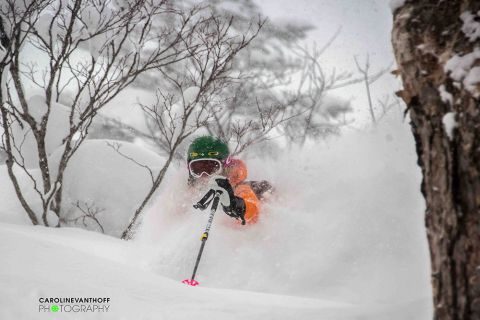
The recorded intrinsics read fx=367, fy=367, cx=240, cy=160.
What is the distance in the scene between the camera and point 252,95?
1041cm

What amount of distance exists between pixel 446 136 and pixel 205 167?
9.66 feet

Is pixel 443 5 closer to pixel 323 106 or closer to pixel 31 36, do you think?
pixel 31 36

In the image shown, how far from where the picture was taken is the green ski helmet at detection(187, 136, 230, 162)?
12.5 feet

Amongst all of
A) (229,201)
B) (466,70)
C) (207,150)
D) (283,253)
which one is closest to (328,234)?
(283,253)

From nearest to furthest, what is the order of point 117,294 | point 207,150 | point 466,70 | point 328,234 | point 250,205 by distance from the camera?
1. point 466,70
2. point 117,294
3. point 328,234
4. point 250,205
5. point 207,150

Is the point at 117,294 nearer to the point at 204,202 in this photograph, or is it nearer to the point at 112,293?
the point at 112,293

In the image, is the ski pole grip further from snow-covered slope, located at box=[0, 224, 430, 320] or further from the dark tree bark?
the dark tree bark

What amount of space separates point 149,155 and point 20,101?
224cm

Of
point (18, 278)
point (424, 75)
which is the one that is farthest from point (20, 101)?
point (424, 75)

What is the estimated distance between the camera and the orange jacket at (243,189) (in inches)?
135

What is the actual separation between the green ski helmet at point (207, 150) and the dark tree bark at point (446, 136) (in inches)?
108

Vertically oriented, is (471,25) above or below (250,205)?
below

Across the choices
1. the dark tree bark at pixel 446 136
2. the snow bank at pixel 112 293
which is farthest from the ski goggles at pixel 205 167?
the dark tree bark at pixel 446 136

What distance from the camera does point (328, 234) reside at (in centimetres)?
307
